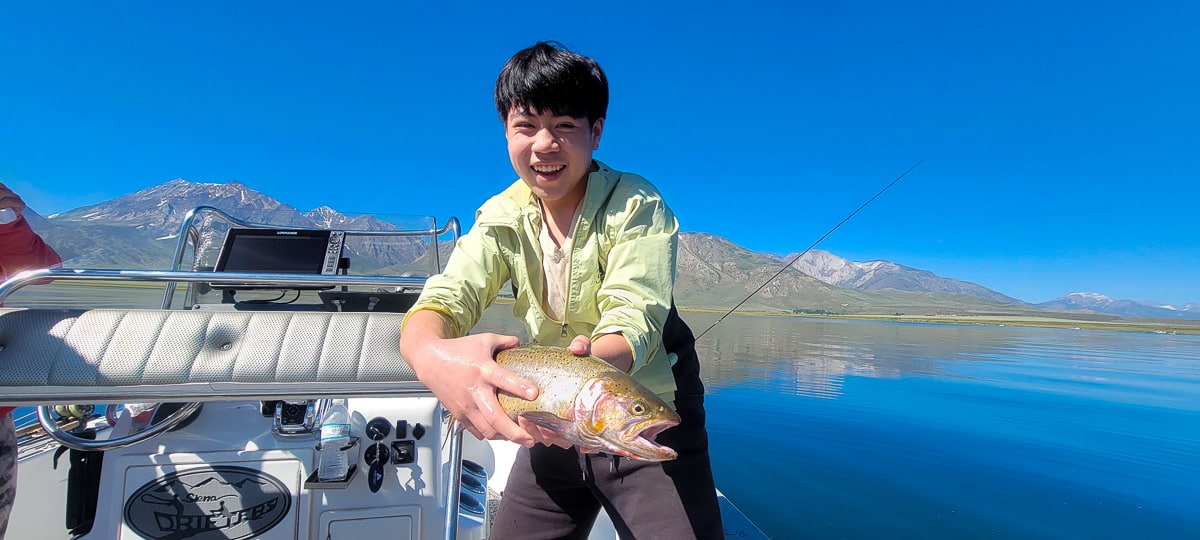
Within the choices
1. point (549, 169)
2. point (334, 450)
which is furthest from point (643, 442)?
point (334, 450)

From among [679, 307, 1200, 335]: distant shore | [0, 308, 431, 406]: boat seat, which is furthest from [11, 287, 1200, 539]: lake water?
[679, 307, 1200, 335]: distant shore

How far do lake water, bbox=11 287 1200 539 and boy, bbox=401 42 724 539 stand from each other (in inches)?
225

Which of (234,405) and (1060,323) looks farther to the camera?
(1060,323)

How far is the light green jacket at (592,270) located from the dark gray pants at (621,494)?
0.21 metres

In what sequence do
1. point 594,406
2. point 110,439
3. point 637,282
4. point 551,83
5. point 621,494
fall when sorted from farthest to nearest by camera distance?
point 110,439 < point 621,494 < point 551,83 < point 637,282 < point 594,406

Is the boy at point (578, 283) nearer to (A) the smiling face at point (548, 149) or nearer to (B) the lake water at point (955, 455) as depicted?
(A) the smiling face at point (548, 149)

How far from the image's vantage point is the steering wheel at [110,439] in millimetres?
2590

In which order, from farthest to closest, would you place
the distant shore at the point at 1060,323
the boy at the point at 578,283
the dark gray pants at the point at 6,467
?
the distant shore at the point at 1060,323, the dark gray pants at the point at 6,467, the boy at the point at 578,283

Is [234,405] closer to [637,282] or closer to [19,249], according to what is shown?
[19,249]

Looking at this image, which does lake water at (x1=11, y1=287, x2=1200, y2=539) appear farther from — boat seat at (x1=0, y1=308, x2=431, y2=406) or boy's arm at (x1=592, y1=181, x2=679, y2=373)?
boy's arm at (x1=592, y1=181, x2=679, y2=373)

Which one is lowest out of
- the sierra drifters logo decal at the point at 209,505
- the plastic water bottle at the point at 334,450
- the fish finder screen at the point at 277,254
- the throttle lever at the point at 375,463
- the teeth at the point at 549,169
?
the sierra drifters logo decal at the point at 209,505

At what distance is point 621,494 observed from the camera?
186 cm

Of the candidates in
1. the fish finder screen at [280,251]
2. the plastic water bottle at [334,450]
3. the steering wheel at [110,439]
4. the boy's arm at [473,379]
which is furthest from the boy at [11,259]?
the boy's arm at [473,379]

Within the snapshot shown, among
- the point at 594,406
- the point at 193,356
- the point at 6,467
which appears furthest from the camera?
the point at 6,467
